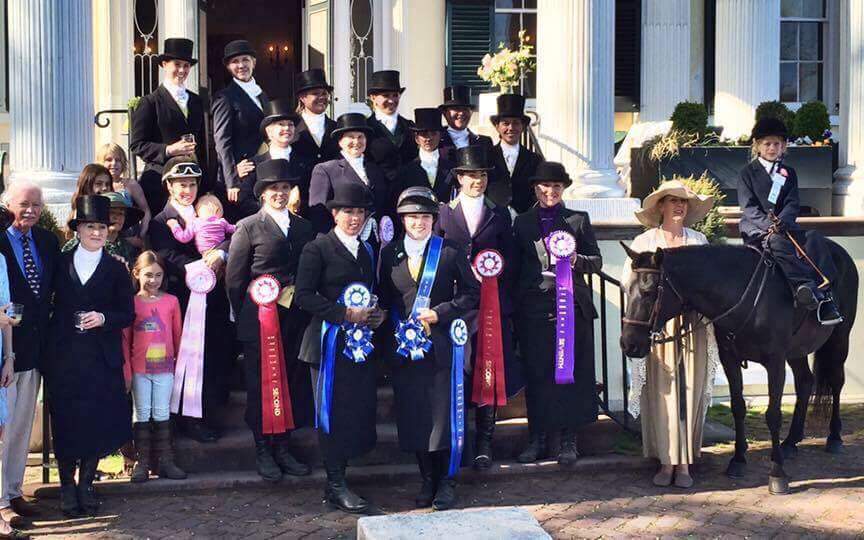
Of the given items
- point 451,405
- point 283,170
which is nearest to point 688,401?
point 451,405

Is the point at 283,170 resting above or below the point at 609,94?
below

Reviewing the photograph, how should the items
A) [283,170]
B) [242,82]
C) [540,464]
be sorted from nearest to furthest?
[283,170]
[540,464]
[242,82]

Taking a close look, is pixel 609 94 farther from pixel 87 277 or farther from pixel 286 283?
pixel 87 277

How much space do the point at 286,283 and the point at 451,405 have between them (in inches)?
52.1

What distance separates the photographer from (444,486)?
7.54m

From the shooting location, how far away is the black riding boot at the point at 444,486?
24.5 ft

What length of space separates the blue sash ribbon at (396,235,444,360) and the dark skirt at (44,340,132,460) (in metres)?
1.78

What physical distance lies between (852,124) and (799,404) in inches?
192

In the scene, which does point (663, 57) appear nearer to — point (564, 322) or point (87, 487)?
point (564, 322)

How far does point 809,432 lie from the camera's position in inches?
394

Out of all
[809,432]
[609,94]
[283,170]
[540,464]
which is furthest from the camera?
[609,94]

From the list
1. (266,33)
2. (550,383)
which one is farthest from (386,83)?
(266,33)

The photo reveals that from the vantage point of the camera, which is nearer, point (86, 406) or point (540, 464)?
point (86, 406)

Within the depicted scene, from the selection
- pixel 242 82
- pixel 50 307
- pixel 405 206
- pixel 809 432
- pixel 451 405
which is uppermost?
pixel 242 82
